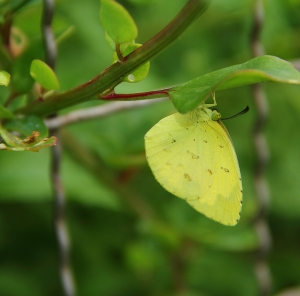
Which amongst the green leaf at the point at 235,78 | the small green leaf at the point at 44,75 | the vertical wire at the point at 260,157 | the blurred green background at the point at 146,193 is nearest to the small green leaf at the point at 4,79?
the small green leaf at the point at 44,75

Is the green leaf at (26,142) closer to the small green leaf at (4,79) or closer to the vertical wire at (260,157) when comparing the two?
the small green leaf at (4,79)

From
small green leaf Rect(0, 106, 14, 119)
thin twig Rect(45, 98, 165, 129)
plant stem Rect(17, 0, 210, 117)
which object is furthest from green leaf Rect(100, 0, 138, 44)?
thin twig Rect(45, 98, 165, 129)

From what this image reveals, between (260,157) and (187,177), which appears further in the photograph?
(260,157)

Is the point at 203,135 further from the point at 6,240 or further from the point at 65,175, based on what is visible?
the point at 6,240

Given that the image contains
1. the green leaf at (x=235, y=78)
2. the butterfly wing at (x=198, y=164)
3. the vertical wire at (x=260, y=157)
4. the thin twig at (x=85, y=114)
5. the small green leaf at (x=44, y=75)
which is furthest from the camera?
the vertical wire at (x=260, y=157)

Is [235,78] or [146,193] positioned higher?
[235,78]

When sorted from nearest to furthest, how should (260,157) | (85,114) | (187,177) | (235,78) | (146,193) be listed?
(235,78) < (187,177) < (85,114) < (260,157) < (146,193)

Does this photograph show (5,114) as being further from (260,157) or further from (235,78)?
(260,157)

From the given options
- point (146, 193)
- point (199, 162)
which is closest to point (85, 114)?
point (199, 162)
